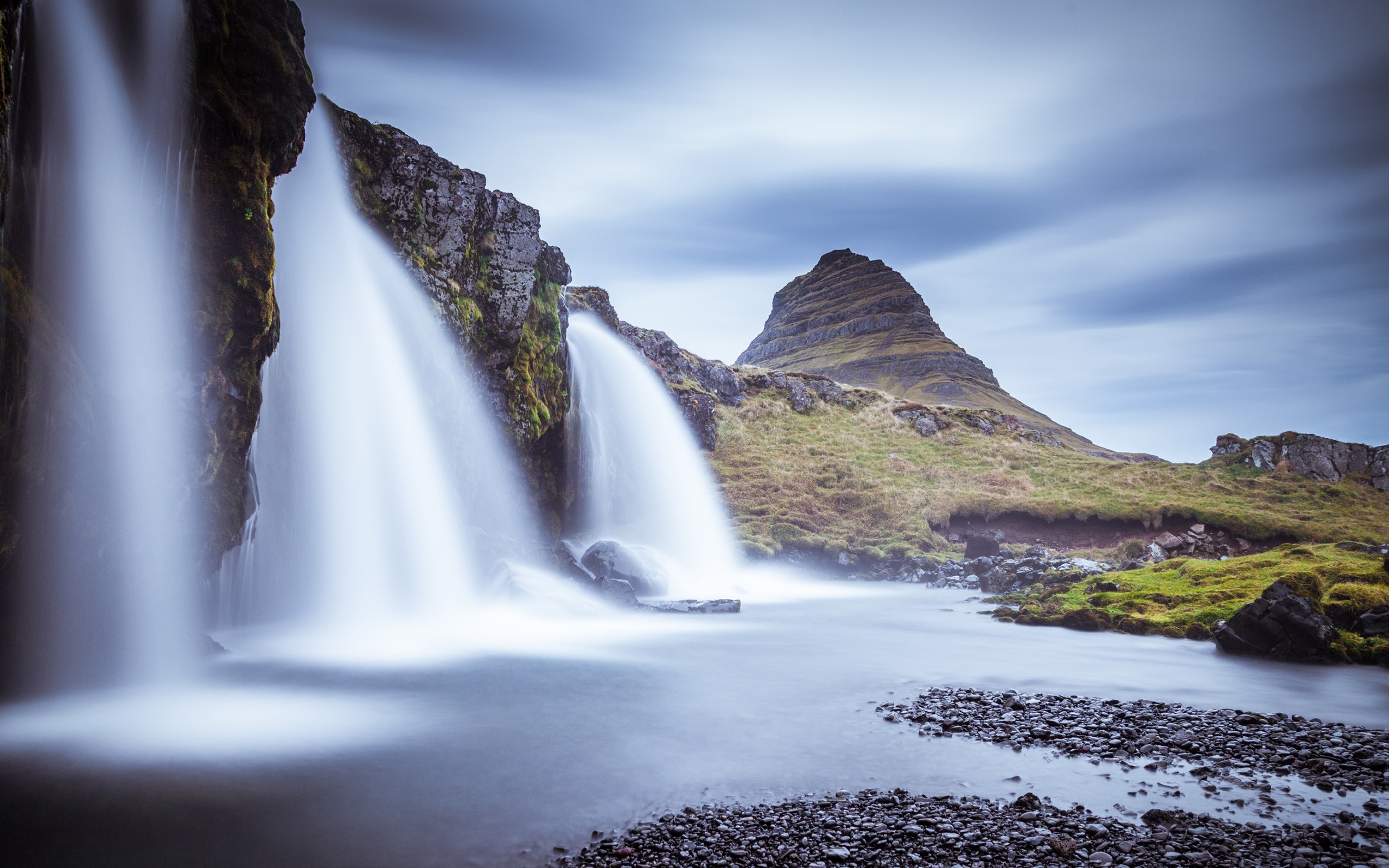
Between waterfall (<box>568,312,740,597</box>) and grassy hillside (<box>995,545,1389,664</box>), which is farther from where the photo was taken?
waterfall (<box>568,312,740,597</box>)

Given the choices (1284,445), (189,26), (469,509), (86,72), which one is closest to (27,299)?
(86,72)

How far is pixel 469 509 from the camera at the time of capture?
25562 millimetres

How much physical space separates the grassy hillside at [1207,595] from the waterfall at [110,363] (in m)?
21.3

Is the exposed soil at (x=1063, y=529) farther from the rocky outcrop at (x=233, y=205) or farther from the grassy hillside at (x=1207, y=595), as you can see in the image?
the rocky outcrop at (x=233, y=205)

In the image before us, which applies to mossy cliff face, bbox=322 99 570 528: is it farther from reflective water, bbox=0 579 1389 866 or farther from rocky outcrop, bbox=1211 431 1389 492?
rocky outcrop, bbox=1211 431 1389 492

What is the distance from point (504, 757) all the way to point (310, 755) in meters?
2.39

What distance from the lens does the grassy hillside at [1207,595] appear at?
16.4m

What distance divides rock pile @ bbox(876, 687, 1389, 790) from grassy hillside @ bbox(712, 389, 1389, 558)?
28.4 metres

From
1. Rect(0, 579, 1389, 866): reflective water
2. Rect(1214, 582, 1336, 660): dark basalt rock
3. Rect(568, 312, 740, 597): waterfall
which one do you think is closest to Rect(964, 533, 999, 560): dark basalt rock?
Rect(568, 312, 740, 597): waterfall

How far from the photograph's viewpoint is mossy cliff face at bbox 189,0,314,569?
13.7m

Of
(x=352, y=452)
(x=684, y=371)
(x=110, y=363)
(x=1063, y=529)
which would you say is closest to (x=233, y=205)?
(x=110, y=363)

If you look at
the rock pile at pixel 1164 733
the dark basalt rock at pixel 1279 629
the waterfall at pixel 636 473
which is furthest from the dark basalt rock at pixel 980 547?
the rock pile at pixel 1164 733

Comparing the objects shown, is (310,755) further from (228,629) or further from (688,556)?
(688,556)

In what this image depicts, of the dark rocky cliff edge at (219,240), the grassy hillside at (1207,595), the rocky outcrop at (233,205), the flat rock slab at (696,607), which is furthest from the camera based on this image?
the flat rock slab at (696,607)
